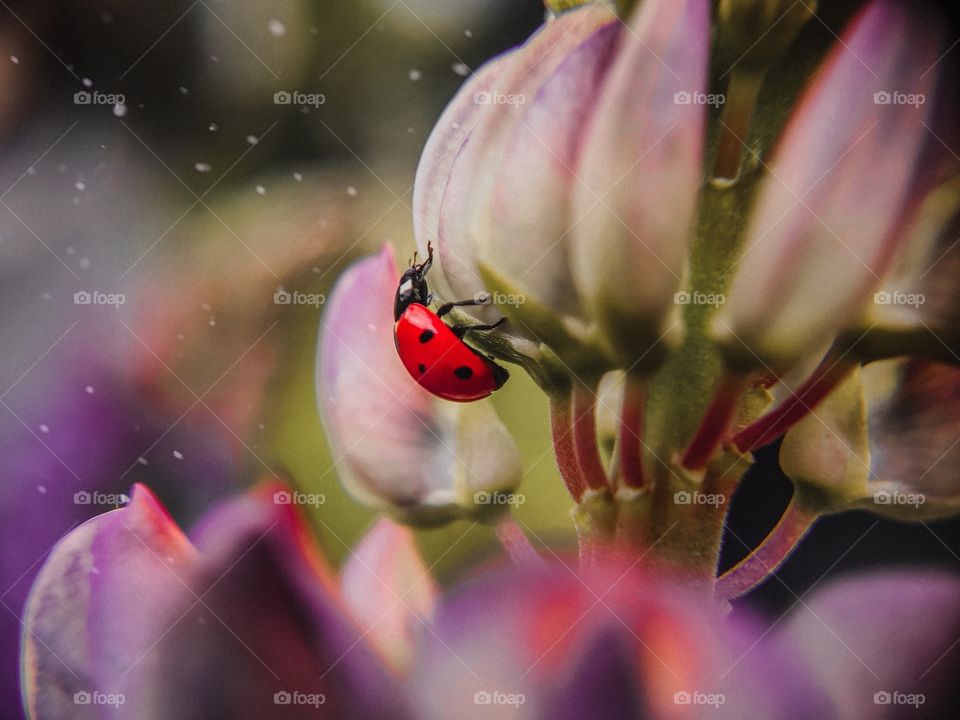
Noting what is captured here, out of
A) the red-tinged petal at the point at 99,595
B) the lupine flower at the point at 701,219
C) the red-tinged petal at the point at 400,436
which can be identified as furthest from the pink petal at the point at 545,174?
the red-tinged petal at the point at 99,595

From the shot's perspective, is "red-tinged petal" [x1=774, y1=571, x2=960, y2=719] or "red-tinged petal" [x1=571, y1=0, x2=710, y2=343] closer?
"red-tinged petal" [x1=571, y1=0, x2=710, y2=343]

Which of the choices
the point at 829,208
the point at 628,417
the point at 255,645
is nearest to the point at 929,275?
the point at 829,208

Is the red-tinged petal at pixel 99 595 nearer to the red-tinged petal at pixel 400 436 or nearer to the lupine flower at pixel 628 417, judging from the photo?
the lupine flower at pixel 628 417

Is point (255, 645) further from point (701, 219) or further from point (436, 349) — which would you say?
point (701, 219)

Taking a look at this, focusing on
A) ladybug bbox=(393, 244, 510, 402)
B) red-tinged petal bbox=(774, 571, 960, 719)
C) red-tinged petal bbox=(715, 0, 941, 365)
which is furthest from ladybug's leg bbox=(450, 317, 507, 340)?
red-tinged petal bbox=(774, 571, 960, 719)

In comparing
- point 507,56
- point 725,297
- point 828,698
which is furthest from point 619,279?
point 828,698

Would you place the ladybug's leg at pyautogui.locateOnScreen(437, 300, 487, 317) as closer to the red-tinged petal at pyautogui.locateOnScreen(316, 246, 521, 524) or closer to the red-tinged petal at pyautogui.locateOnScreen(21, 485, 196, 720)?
the red-tinged petal at pyautogui.locateOnScreen(316, 246, 521, 524)
